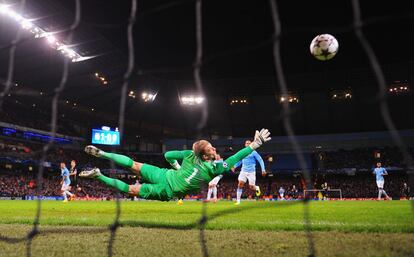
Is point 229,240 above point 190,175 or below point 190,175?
below

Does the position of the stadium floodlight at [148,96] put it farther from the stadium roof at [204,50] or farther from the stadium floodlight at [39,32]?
the stadium floodlight at [39,32]

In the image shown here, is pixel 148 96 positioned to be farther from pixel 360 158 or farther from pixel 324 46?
pixel 324 46

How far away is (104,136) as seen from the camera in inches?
1569

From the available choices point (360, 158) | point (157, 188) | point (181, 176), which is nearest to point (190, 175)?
point (181, 176)

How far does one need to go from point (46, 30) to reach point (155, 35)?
867 centimetres

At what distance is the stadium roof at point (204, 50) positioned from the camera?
26.1m

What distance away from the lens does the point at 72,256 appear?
3861 mm

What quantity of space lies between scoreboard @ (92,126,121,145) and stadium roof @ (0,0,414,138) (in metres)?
4.35

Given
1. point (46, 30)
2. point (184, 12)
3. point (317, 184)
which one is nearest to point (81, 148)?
point (46, 30)

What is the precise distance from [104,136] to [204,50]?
15066 millimetres

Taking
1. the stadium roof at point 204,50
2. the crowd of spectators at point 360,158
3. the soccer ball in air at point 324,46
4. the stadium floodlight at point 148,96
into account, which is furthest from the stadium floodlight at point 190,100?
the soccer ball in air at point 324,46

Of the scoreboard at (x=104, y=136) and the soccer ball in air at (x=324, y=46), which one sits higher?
the scoreboard at (x=104, y=136)

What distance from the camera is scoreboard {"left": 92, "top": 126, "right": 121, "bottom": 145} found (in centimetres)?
3894

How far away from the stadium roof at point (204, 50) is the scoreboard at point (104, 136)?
435 cm
